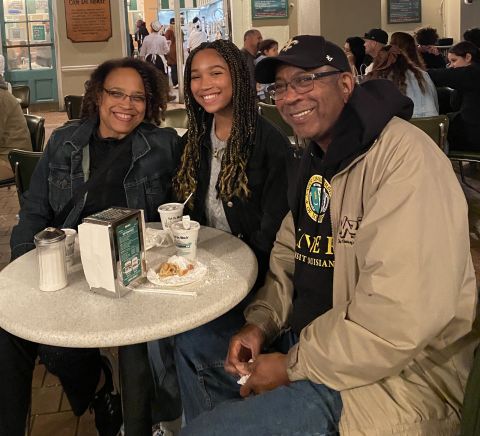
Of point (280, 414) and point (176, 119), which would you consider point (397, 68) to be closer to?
point (176, 119)

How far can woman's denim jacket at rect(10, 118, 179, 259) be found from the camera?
2.08 meters

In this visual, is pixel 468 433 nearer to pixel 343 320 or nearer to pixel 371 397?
pixel 371 397

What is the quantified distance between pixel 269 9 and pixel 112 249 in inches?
360

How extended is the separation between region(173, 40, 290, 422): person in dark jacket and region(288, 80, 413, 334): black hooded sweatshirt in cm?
32

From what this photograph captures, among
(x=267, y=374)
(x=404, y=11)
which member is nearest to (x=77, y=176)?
(x=267, y=374)

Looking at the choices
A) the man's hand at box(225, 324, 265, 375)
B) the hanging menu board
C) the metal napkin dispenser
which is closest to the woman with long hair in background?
→ the man's hand at box(225, 324, 265, 375)

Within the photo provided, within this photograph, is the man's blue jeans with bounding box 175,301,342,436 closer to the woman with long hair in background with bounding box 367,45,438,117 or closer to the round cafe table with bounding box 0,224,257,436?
the round cafe table with bounding box 0,224,257,436

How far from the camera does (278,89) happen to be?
1.50m

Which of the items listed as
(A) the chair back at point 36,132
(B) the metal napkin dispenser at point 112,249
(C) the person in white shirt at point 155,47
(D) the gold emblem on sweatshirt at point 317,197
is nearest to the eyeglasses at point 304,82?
(D) the gold emblem on sweatshirt at point 317,197

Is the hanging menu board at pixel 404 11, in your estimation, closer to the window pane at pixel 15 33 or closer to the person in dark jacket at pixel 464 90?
the person in dark jacket at pixel 464 90

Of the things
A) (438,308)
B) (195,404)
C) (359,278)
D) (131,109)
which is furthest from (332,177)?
(131,109)

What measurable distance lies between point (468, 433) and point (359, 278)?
361mm

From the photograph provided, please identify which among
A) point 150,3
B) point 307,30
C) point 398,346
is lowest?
point 398,346

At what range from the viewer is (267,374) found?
1354 millimetres
